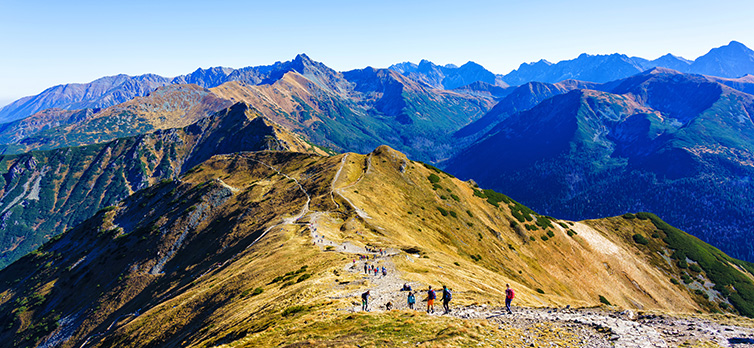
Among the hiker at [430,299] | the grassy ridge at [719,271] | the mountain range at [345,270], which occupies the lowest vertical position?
the grassy ridge at [719,271]

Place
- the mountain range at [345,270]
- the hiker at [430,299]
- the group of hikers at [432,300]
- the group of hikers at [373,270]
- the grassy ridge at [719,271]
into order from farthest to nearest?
the grassy ridge at [719,271]
the group of hikers at [373,270]
the hiker at [430,299]
the group of hikers at [432,300]
the mountain range at [345,270]

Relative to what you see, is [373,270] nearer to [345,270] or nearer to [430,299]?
[345,270]

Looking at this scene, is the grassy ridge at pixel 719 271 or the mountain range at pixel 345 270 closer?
the mountain range at pixel 345 270

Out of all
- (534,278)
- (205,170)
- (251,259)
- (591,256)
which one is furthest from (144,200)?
(591,256)

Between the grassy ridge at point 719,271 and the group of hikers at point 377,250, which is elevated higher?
the group of hikers at point 377,250

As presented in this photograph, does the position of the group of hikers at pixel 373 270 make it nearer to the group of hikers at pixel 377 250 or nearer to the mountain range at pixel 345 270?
the mountain range at pixel 345 270

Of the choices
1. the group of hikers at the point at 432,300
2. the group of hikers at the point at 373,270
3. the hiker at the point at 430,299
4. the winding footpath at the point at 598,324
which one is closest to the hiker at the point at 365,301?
the group of hikers at the point at 432,300

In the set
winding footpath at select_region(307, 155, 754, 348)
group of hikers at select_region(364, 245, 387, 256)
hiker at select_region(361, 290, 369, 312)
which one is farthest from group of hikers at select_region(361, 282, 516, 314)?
group of hikers at select_region(364, 245, 387, 256)

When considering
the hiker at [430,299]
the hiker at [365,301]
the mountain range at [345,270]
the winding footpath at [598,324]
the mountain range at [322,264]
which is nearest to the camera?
the winding footpath at [598,324]

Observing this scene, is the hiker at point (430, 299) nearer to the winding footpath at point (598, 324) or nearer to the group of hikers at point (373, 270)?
the winding footpath at point (598, 324)

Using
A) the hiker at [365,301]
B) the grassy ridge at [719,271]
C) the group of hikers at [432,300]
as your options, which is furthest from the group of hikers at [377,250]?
the grassy ridge at [719,271]

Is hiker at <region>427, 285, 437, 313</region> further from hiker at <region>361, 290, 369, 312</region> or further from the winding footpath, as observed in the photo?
hiker at <region>361, 290, 369, 312</region>

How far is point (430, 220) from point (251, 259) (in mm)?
58811

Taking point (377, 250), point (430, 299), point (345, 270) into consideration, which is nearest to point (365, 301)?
point (430, 299)
